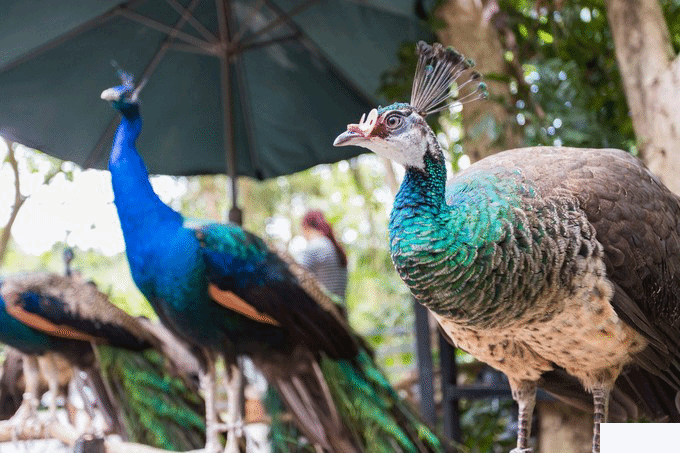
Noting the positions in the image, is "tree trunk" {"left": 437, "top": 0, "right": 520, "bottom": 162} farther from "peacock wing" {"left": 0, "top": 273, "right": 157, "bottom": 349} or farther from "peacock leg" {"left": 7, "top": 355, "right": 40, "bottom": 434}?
"peacock leg" {"left": 7, "top": 355, "right": 40, "bottom": 434}

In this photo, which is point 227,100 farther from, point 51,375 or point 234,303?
point 51,375

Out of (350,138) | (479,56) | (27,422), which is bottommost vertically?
(27,422)

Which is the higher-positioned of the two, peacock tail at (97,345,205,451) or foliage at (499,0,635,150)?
foliage at (499,0,635,150)

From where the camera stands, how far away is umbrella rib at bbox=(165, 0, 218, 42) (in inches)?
126

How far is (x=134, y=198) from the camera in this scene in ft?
8.02

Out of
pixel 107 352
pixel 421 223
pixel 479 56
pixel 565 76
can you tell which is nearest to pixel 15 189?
pixel 107 352

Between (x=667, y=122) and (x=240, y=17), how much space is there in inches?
78.7

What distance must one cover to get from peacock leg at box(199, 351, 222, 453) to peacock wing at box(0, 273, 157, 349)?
0.58 m

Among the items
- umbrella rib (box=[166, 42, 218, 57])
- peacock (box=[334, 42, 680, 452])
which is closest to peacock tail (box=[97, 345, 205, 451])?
umbrella rib (box=[166, 42, 218, 57])

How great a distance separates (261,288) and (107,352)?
3.15 feet

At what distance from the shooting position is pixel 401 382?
175 inches

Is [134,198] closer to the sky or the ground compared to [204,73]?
closer to the ground

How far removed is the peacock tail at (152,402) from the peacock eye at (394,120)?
6.37 ft

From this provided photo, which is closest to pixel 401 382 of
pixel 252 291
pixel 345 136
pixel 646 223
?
pixel 252 291
